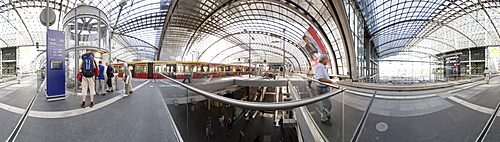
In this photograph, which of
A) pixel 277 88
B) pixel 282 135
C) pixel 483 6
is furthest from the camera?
pixel 277 88

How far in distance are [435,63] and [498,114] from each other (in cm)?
3637

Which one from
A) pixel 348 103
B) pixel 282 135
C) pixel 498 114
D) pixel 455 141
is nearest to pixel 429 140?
pixel 455 141

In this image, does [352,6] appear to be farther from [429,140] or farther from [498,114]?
[429,140]

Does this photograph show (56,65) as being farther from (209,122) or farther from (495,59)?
(495,59)

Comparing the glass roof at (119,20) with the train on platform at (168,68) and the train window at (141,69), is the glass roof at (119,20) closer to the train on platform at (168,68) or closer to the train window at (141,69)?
the train on platform at (168,68)

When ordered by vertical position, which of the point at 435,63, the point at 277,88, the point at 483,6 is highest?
the point at 483,6

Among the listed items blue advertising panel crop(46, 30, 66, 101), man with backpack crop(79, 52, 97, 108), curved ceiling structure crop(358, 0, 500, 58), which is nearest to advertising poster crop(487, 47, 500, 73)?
curved ceiling structure crop(358, 0, 500, 58)

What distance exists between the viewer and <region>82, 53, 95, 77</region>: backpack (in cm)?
417

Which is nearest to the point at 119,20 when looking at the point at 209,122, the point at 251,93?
the point at 251,93

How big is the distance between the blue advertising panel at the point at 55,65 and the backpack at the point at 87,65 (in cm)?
167

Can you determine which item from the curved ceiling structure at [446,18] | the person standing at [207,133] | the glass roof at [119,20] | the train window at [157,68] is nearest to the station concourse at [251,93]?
the person standing at [207,133]

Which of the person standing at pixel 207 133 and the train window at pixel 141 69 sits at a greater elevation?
the train window at pixel 141 69

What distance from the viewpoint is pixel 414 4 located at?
1653 cm

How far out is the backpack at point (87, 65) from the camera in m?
4.17
